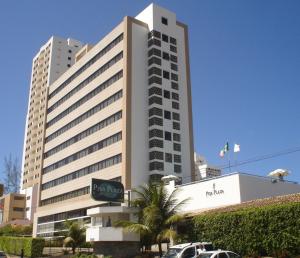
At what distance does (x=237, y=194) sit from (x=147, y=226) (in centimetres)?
852

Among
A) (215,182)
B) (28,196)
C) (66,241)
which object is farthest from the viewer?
(28,196)

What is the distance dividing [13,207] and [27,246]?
82147 mm

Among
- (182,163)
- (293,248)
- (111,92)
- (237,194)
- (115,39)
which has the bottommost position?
(293,248)

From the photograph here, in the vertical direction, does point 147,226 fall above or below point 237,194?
below

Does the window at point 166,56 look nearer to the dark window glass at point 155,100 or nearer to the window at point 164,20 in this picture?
the window at point 164,20

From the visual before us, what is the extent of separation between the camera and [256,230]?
3048 cm

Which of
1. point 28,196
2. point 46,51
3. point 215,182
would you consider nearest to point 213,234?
point 215,182

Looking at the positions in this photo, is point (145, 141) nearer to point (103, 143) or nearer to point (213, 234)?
point (103, 143)

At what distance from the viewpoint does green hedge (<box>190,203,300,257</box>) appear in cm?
2802

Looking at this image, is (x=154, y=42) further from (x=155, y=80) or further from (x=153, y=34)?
(x=155, y=80)

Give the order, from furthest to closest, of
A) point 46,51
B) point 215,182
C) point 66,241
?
point 46,51 → point 66,241 → point 215,182

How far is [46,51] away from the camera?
148 meters

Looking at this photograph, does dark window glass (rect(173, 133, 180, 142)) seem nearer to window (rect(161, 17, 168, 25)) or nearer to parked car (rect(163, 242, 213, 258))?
window (rect(161, 17, 168, 25))

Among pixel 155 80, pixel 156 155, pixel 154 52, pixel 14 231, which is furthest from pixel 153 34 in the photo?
pixel 14 231
